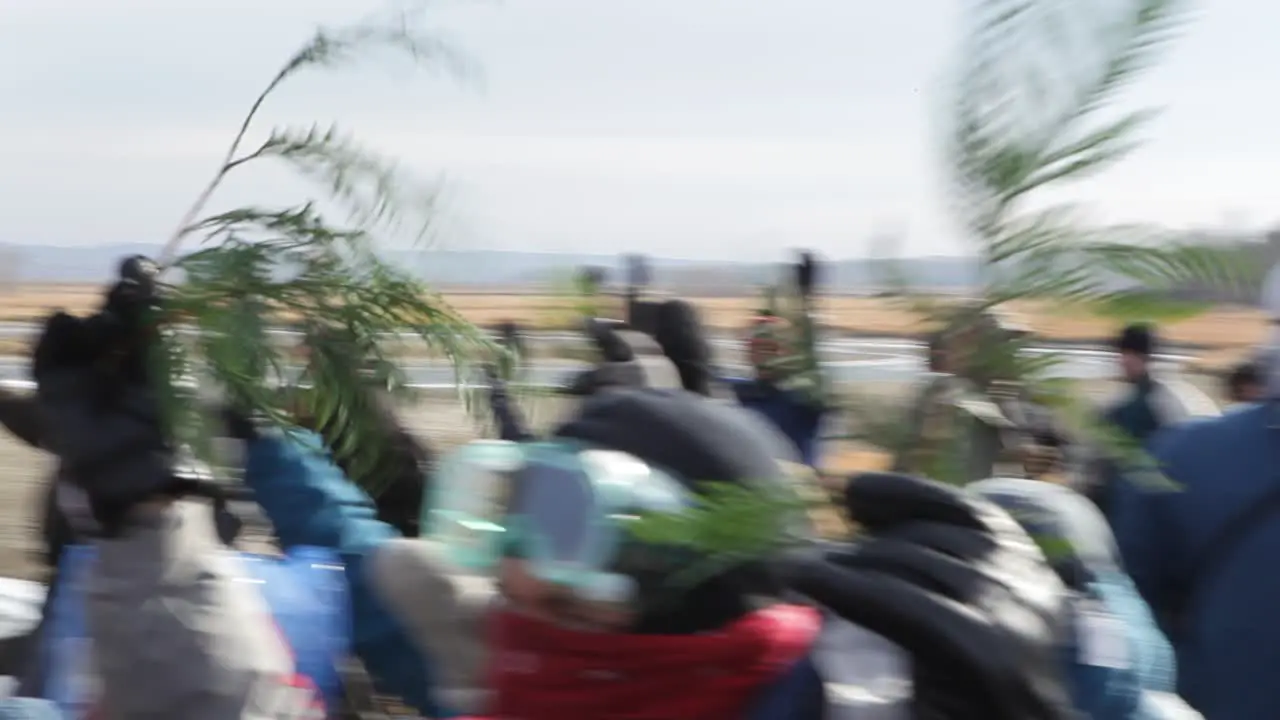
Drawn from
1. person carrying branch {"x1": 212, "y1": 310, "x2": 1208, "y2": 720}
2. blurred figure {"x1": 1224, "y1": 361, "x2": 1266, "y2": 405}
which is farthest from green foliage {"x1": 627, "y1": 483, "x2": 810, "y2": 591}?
blurred figure {"x1": 1224, "y1": 361, "x2": 1266, "y2": 405}

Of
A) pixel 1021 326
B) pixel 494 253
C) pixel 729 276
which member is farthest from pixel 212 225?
pixel 1021 326

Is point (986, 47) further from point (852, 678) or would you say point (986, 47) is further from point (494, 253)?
point (852, 678)

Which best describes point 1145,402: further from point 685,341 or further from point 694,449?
point 694,449

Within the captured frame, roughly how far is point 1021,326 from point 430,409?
0.68m

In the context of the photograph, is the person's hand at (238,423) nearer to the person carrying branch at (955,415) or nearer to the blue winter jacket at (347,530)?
the blue winter jacket at (347,530)

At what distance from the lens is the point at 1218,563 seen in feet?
7.91

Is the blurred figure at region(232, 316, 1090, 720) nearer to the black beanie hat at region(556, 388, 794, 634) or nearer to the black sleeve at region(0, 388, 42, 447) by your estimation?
the black beanie hat at region(556, 388, 794, 634)

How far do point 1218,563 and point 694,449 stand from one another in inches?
42.0

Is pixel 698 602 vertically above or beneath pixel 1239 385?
beneath

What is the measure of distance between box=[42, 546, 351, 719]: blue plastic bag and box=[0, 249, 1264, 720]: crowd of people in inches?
2.6

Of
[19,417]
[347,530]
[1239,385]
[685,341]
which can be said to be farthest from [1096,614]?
[1239,385]

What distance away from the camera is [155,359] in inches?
64.3

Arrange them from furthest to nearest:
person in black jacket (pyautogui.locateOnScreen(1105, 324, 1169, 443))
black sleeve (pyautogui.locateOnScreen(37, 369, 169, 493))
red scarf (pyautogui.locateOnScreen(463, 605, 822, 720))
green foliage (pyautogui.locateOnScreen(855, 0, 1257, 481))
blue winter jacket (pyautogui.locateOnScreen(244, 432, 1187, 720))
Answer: person in black jacket (pyautogui.locateOnScreen(1105, 324, 1169, 443)) < blue winter jacket (pyautogui.locateOnScreen(244, 432, 1187, 720)) < black sleeve (pyautogui.locateOnScreen(37, 369, 169, 493)) < red scarf (pyautogui.locateOnScreen(463, 605, 822, 720)) < green foliage (pyautogui.locateOnScreen(855, 0, 1257, 481))

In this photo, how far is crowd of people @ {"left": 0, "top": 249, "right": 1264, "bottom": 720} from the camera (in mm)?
1430
